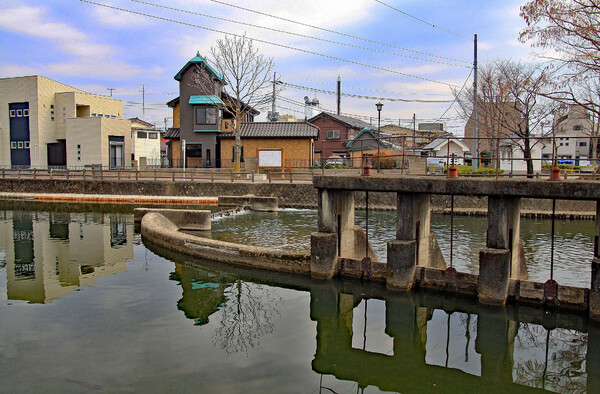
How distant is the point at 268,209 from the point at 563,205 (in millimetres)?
16911

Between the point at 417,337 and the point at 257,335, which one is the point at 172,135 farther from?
the point at 417,337

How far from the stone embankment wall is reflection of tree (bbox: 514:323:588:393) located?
18.1m

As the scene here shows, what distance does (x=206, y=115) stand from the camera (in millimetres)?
45438

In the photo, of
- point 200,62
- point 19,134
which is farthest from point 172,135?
point 19,134

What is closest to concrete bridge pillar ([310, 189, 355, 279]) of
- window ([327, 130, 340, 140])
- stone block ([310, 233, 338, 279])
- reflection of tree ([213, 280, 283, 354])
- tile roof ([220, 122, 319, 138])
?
stone block ([310, 233, 338, 279])

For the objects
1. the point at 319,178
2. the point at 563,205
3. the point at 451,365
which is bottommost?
the point at 451,365

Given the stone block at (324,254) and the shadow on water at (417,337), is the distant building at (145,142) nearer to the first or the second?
the stone block at (324,254)

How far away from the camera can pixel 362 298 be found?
481 inches

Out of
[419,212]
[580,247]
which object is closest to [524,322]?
[419,212]

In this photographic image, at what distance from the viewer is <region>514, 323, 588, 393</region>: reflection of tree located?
8180 millimetres

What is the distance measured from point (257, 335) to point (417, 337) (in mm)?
3467

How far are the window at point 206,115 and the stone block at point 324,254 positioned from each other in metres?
34.3

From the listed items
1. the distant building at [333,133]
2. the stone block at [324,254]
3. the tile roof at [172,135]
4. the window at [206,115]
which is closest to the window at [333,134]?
the distant building at [333,133]

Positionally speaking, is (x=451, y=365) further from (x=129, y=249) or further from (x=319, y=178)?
(x=129, y=249)
